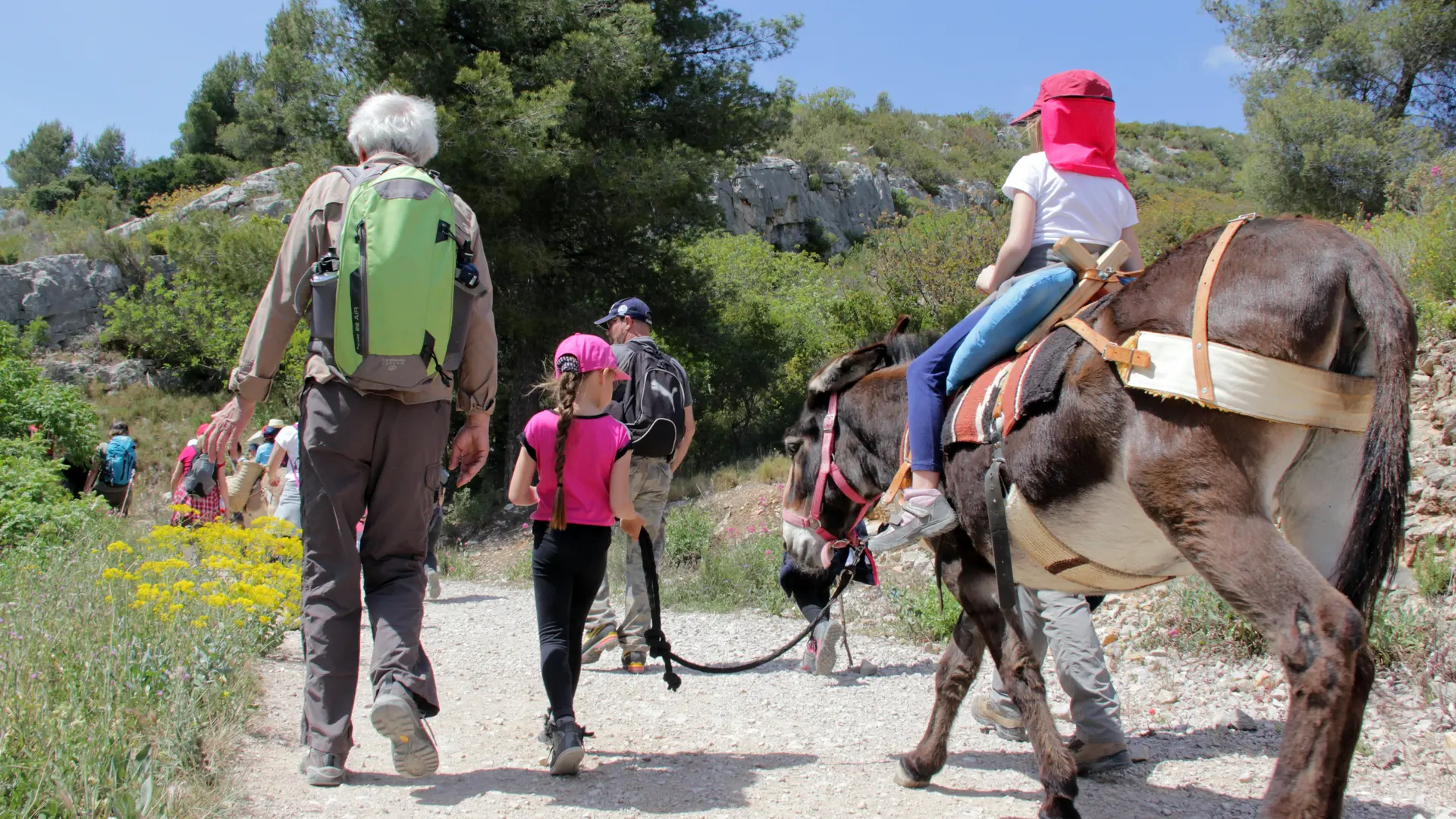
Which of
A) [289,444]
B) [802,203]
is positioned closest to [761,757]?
[289,444]

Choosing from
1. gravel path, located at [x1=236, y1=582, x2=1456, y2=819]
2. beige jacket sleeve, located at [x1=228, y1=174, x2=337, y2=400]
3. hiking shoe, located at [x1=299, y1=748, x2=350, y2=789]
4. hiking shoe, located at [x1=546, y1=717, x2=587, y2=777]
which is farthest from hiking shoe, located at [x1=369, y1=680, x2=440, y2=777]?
beige jacket sleeve, located at [x1=228, y1=174, x2=337, y2=400]

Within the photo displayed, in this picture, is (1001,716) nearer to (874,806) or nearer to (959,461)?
(874,806)

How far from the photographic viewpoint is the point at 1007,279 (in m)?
3.80

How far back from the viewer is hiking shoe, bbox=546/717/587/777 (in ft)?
12.7

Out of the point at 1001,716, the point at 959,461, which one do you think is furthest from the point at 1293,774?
the point at 1001,716

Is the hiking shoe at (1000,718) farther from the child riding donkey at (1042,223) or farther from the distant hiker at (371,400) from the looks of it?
the distant hiker at (371,400)

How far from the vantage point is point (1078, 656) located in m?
4.29

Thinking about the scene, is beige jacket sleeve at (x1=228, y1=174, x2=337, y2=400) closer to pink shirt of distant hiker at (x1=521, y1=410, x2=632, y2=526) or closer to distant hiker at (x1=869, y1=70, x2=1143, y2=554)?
pink shirt of distant hiker at (x1=521, y1=410, x2=632, y2=526)

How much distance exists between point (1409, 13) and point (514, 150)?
1803cm

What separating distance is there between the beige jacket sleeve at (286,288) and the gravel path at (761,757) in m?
1.45

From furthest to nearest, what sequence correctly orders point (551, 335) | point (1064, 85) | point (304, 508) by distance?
point (551, 335) → point (1064, 85) → point (304, 508)

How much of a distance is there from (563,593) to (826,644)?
2292mm

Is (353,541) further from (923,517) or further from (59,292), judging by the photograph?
(59,292)

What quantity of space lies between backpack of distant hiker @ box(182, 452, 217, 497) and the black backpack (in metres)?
5.96
